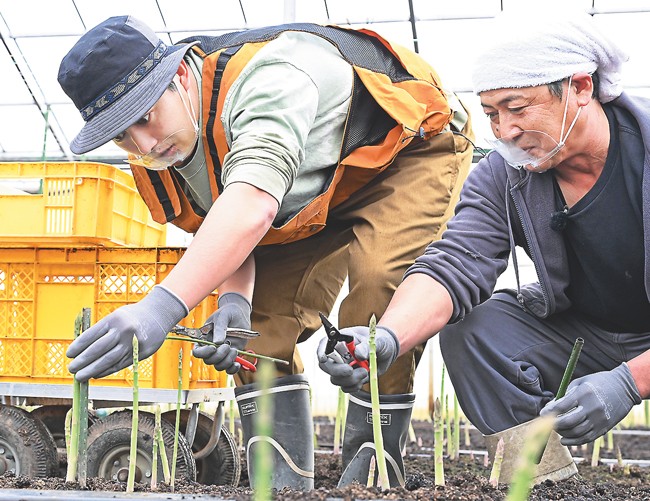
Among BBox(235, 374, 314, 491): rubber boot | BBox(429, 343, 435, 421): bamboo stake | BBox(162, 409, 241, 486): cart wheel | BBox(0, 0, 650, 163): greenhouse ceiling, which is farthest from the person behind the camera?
BBox(0, 0, 650, 163): greenhouse ceiling

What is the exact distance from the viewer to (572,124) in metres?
1.47

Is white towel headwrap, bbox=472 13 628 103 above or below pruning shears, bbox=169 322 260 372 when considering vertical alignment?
above

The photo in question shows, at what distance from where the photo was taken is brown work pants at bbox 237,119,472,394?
176 centimetres

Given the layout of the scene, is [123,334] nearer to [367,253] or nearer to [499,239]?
[367,253]

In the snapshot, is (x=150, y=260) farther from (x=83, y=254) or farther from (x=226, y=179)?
(x=226, y=179)

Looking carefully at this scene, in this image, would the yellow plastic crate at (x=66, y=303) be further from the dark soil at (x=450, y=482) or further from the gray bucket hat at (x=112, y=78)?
the gray bucket hat at (x=112, y=78)

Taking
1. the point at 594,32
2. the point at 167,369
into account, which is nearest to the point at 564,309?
the point at 594,32

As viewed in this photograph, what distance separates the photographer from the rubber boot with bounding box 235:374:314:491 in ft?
6.29

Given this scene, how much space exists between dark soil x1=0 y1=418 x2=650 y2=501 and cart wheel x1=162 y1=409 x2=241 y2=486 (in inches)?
5.3

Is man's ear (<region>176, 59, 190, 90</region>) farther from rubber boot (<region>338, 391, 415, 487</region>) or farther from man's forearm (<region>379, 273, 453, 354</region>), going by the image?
rubber boot (<region>338, 391, 415, 487</region>)

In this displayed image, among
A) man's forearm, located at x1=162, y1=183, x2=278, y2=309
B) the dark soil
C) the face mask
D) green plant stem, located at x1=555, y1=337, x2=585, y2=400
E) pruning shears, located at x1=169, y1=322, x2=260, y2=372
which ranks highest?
the face mask

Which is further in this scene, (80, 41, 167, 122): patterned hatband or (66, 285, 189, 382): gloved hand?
(80, 41, 167, 122): patterned hatband

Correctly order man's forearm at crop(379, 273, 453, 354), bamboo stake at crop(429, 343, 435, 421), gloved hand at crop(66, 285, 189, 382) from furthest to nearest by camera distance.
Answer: bamboo stake at crop(429, 343, 435, 421) < man's forearm at crop(379, 273, 453, 354) < gloved hand at crop(66, 285, 189, 382)

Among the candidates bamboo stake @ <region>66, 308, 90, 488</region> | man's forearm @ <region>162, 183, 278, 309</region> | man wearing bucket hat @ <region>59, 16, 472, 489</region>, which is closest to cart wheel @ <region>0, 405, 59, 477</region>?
man wearing bucket hat @ <region>59, 16, 472, 489</region>
